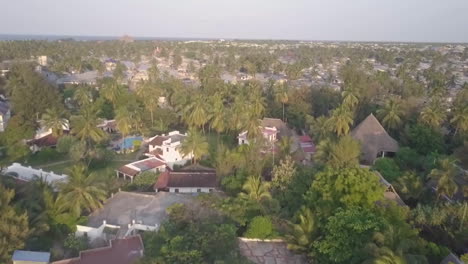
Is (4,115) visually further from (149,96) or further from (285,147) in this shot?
(285,147)

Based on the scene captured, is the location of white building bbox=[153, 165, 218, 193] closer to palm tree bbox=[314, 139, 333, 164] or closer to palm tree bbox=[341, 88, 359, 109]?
palm tree bbox=[314, 139, 333, 164]

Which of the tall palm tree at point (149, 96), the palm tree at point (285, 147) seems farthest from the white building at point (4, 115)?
the palm tree at point (285, 147)

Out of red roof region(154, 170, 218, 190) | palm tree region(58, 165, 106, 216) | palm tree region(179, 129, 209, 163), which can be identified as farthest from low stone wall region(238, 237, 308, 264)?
palm tree region(179, 129, 209, 163)

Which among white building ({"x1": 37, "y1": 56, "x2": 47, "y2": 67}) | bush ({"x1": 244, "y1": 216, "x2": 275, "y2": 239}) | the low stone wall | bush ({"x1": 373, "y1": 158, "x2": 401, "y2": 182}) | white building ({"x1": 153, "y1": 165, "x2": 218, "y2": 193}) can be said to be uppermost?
white building ({"x1": 37, "y1": 56, "x2": 47, "y2": 67})

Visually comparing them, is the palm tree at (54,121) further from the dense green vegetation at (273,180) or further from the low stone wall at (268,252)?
the low stone wall at (268,252)

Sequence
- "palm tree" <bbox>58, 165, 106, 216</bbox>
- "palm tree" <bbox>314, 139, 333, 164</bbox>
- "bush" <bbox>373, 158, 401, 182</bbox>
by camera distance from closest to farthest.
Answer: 1. "palm tree" <bbox>58, 165, 106, 216</bbox>
2. "bush" <bbox>373, 158, 401, 182</bbox>
3. "palm tree" <bbox>314, 139, 333, 164</bbox>

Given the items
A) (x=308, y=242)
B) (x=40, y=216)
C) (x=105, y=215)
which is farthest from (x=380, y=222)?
(x=40, y=216)
